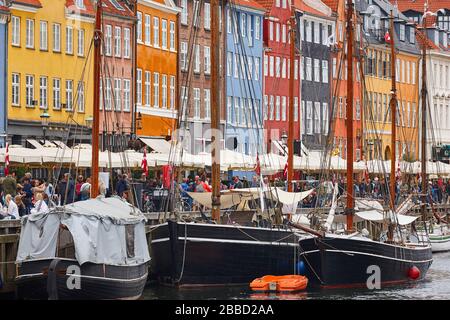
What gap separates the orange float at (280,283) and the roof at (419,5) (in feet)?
284

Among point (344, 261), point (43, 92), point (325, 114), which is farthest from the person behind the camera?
point (325, 114)

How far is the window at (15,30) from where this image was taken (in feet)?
240

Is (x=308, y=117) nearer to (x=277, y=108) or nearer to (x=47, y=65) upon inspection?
(x=277, y=108)

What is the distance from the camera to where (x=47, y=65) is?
76188mm

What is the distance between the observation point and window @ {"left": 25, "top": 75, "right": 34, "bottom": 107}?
74375mm

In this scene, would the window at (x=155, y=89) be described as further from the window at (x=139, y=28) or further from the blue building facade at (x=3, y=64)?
the blue building facade at (x=3, y=64)

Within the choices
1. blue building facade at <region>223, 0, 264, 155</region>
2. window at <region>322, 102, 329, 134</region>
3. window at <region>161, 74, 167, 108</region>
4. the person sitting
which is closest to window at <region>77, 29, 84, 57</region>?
window at <region>161, 74, 167, 108</region>

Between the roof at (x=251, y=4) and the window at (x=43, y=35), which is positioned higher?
the roof at (x=251, y=4)

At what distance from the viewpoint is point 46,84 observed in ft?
250

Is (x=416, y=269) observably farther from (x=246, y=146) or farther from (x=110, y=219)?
(x=246, y=146)

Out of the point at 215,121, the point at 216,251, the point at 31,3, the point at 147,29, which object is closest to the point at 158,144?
the point at 147,29

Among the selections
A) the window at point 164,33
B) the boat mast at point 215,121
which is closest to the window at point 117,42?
the window at point 164,33

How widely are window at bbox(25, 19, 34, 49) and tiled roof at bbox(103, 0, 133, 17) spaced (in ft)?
18.8

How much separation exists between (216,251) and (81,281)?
706 cm
